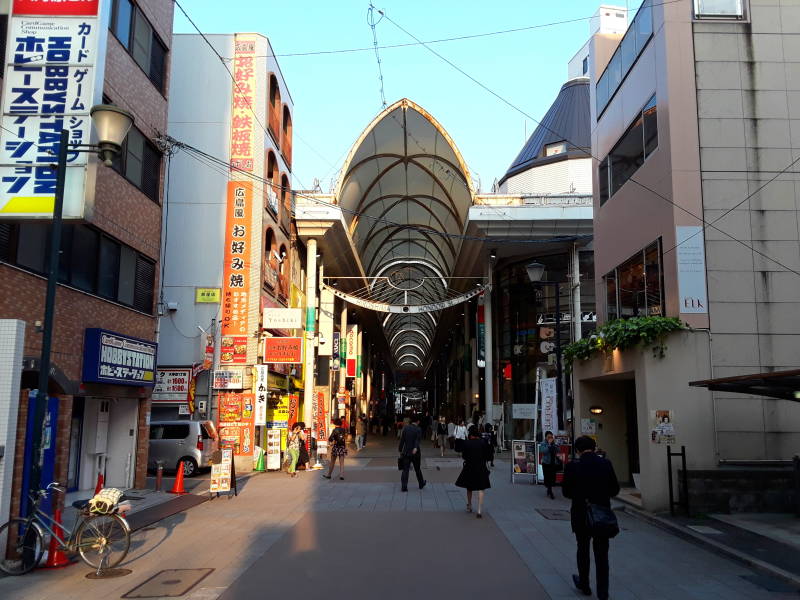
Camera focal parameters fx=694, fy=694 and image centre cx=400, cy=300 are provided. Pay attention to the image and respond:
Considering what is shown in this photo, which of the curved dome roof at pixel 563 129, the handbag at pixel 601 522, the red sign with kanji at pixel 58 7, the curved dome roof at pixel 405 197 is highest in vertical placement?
the curved dome roof at pixel 563 129

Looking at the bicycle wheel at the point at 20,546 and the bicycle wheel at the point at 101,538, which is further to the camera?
the bicycle wheel at the point at 101,538

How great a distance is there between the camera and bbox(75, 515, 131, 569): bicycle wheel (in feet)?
27.9

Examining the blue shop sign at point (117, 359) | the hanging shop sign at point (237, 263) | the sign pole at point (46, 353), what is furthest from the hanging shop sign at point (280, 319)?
the sign pole at point (46, 353)

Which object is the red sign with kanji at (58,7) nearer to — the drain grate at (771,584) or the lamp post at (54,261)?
the lamp post at (54,261)

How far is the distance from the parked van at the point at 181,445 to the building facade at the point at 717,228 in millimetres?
12793

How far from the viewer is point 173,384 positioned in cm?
2377

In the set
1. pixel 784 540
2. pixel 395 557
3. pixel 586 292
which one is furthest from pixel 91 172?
pixel 586 292

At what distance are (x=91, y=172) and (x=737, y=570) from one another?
9.72 meters

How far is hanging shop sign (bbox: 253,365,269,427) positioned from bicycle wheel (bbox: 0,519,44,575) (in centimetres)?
1395

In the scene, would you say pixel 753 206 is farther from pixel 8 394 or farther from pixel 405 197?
pixel 405 197

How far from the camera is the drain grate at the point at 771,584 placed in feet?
24.1

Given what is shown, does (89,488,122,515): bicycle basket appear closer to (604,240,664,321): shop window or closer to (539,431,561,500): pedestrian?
(539,431,561,500): pedestrian

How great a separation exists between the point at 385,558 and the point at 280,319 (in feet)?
54.3

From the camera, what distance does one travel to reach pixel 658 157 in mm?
13953
